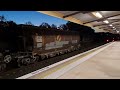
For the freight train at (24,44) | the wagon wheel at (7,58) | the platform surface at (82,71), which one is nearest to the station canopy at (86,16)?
the platform surface at (82,71)

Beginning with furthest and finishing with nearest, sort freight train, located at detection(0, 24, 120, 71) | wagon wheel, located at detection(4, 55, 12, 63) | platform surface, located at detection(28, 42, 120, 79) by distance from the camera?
1. freight train, located at detection(0, 24, 120, 71)
2. wagon wheel, located at detection(4, 55, 12, 63)
3. platform surface, located at detection(28, 42, 120, 79)

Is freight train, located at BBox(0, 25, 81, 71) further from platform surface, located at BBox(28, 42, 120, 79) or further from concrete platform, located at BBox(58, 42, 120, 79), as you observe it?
concrete platform, located at BBox(58, 42, 120, 79)

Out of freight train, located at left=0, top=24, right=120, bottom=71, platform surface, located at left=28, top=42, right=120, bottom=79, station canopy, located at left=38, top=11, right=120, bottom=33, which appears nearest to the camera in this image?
platform surface, located at left=28, top=42, right=120, bottom=79

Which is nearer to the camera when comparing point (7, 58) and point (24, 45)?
point (7, 58)

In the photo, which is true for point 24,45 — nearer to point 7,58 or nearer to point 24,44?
point 24,44

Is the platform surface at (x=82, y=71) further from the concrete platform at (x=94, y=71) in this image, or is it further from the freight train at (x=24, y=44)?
the freight train at (x=24, y=44)

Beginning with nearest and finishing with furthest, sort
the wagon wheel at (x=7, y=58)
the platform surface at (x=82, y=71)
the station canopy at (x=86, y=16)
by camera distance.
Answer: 1. the platform surface at (x=82, y=71)
2. the station canopy at (x=86, y=16)
3. the wagon wheel at (x=7, y=58)

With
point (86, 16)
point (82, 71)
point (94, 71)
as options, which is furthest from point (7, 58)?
point (94, 71)

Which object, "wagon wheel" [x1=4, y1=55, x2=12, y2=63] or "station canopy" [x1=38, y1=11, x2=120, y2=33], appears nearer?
"station canopy" [x1=38, y1=11, x2=120, y2=33]

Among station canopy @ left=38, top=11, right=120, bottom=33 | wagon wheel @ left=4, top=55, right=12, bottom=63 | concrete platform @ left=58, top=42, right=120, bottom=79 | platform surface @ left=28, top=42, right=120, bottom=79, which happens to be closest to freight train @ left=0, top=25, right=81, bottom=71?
wagon wheel @ left=4, top=55, right=12, bottom=63
